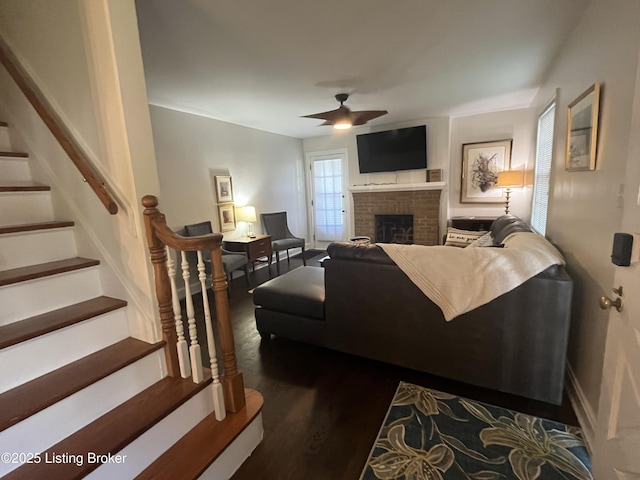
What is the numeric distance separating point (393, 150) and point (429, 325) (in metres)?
4.08

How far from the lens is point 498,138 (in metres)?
4.77

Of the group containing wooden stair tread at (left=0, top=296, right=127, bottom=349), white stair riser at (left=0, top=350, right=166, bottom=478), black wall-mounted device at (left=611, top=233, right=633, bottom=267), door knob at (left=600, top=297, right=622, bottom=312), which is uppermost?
black wall-mounted device at (left=611, top=233, right=633, bottom=267)

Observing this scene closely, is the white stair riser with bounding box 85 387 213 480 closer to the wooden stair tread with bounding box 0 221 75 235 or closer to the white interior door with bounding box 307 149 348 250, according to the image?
the wooden stair tread with bounding box 0 221 75 235

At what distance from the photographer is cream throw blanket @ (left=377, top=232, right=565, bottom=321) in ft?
5.70

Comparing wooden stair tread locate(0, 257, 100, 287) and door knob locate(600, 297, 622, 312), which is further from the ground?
wooden stair tread locate(0, 257, 100, 287)

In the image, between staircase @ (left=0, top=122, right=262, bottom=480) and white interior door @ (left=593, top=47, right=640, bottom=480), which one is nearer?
white interior door @ (left=593, top=47, right=640, bottom=480)

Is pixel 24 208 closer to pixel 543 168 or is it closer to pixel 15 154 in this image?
pixel 15 154

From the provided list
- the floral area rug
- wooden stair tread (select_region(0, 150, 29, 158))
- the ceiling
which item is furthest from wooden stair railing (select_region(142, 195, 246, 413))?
the ceiling

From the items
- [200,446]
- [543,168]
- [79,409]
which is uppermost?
[543,168]

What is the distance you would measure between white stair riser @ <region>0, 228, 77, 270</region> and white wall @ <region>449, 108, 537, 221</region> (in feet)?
17.0

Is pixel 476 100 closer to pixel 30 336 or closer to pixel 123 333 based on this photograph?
pixel 123 333

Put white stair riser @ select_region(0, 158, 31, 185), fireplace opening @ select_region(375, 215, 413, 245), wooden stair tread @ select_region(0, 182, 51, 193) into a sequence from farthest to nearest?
fireplace opening @ select_region(375, 215, 413, 245)
white stair riser @ select_region(0, 158, 31, 185)
wooden stair tread @ select_region(0, 182, 51, 193)

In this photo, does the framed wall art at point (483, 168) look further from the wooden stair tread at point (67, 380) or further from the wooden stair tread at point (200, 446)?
the wooden stair tread at point (67, 380)

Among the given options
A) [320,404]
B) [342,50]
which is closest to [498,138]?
[342,50]
